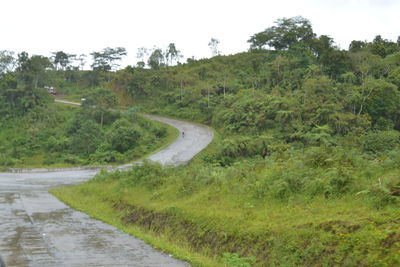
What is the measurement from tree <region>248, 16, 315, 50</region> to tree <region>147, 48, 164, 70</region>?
69.7 ft

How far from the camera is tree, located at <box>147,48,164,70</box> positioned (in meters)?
79.9

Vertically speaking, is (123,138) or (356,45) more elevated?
(356,45)

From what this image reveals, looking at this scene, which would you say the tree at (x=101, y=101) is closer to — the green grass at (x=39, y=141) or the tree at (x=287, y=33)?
the green grass at (x=39, y=141)

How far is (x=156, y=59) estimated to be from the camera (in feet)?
265

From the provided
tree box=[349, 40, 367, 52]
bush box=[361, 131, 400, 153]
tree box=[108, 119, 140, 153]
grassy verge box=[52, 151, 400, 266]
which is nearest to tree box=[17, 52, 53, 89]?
tree box=[108, 119, 140, 153]

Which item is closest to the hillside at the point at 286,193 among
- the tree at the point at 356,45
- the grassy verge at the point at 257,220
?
the grassy verge at the point at 257,220

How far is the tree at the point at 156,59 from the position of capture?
7994 centimetres

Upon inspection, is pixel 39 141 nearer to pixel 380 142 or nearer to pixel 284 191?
pixel 380 142

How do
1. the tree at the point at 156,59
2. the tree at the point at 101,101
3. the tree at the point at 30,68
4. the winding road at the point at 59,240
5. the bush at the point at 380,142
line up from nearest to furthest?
the winding road at the point at 59,240 < the bush at the point at 380,142 < the tree at the point at 101,101 < the tree at the point at 30,68 < the tree at the point at 156,59

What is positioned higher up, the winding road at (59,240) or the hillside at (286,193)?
the hillside at (286,193)

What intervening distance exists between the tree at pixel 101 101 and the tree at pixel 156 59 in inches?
1021

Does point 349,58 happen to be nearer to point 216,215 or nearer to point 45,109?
point 45,109

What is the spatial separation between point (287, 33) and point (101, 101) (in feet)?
99.1

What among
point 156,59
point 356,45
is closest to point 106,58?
point 156,59
